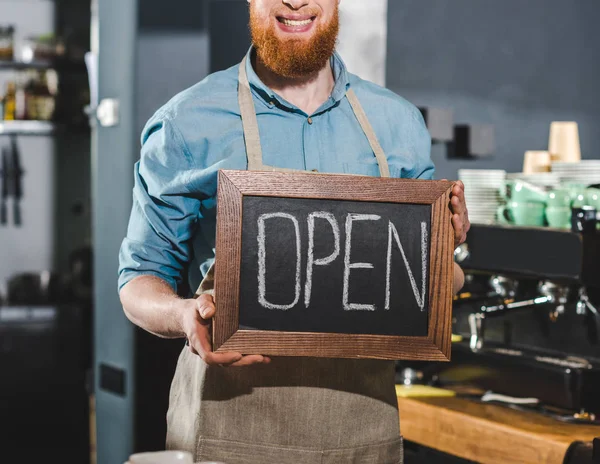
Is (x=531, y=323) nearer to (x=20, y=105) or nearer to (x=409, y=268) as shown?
(x=409, y=268)

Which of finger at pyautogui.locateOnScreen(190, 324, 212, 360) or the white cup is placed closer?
the white cup

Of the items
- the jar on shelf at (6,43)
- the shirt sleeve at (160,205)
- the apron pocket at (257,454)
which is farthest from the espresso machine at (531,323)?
the jar on shelf at (6,43)

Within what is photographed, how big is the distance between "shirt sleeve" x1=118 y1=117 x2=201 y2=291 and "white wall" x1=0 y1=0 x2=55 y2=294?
4112 millimetres

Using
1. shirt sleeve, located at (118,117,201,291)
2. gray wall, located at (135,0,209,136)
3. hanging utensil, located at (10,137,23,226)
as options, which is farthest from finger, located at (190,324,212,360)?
hanging utensil, located at (10,137,23,226)

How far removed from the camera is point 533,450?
217 cm

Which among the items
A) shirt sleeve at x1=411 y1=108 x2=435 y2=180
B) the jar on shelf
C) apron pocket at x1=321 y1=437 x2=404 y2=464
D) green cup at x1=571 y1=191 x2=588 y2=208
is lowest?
apron pocket at x1=321 y1=437 x2=404 y2=464

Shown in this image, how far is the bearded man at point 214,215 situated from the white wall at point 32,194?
409 cm

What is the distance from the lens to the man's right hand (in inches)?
50.9

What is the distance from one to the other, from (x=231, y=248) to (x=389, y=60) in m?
2.02

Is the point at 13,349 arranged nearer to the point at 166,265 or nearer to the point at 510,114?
the point at 510,114

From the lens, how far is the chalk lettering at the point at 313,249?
1337mm

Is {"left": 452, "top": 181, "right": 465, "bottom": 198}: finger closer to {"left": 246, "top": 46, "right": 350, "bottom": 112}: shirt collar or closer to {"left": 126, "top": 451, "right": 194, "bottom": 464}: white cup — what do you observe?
{"left": 246, "top": 46, "right": 350, "bottom": 112}: shirt collar

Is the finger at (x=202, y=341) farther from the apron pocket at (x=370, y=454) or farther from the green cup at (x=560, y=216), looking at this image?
the green cup at (x=560, y=216)

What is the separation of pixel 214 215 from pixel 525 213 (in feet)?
4.51
